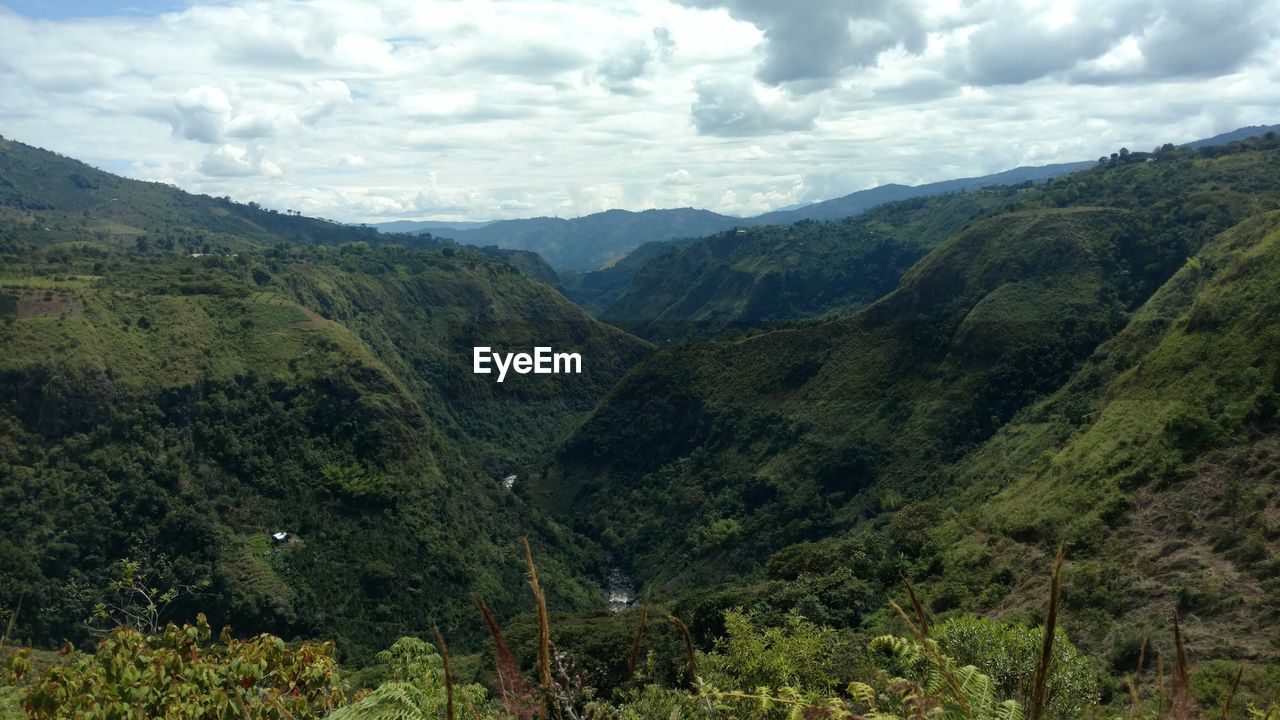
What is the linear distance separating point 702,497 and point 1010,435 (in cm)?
3283

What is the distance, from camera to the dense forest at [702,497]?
11.0m

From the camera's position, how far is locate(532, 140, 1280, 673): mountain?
1168 inches

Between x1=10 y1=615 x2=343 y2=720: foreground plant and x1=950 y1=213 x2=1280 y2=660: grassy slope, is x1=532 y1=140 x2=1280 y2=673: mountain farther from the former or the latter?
x1=10 y1=615 x2=343 y2=720: foreground plant

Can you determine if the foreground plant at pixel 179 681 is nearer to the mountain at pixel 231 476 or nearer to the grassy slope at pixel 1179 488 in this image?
the grassy slope at pixel 1179 488

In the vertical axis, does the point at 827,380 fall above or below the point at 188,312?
below

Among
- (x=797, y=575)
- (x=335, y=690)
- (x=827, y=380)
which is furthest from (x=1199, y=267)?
(x=335, y=690)

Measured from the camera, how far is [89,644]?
170 feet

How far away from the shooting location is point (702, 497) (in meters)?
82.4

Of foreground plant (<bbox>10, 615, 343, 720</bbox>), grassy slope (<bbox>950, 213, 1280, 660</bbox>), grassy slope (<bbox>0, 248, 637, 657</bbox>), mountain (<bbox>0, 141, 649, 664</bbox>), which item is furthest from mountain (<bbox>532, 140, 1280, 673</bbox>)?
foreground plant (<bbox>10, 615, 343, 720</bbox>)

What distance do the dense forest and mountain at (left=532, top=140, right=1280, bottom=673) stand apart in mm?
261

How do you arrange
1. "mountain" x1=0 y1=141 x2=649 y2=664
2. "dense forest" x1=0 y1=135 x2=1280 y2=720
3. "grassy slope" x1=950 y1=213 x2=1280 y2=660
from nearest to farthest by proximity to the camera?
"dense forest" x1=0 y1=135 x2=1280 y2=720 < "grassy slope" x1=950 y1=213 x2=1280 y2=660 < "mountain" x1=0 y1=141 x2=649 y2=664

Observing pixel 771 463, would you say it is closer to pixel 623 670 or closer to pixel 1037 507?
pixel 1037 507

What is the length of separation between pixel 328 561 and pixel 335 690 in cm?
5601

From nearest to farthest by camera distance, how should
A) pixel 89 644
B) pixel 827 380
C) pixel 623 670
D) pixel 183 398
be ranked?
pixel 623 670 → pixel 89 644 → pixel 183 398 → pixel 827 380
